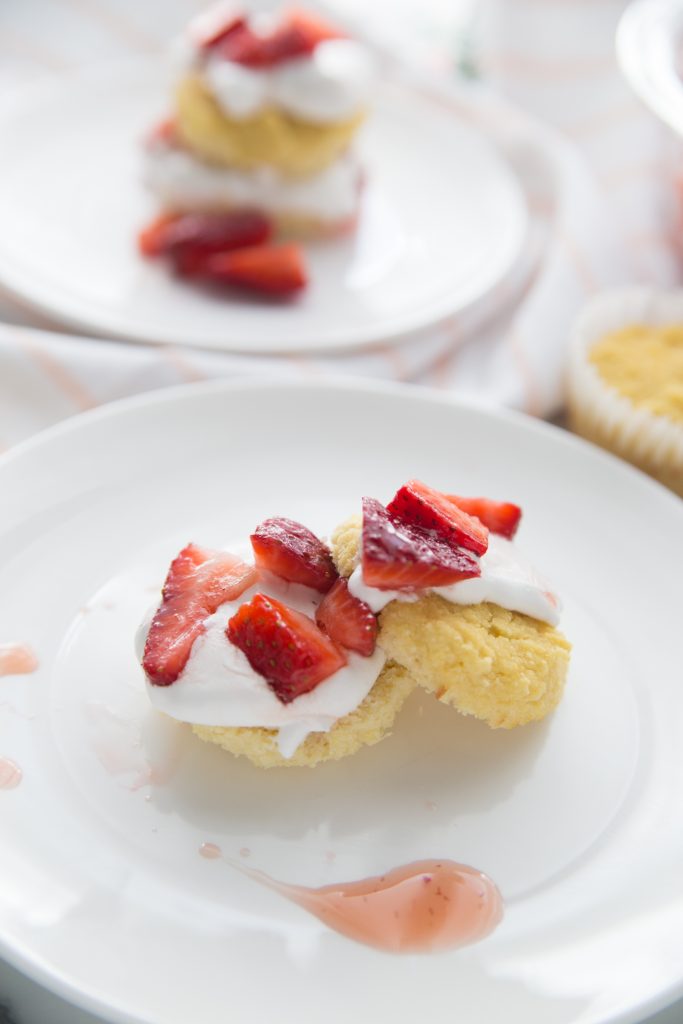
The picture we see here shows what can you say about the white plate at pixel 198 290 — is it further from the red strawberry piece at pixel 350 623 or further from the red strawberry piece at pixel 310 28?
the red strawberry piece at pixel 350 623

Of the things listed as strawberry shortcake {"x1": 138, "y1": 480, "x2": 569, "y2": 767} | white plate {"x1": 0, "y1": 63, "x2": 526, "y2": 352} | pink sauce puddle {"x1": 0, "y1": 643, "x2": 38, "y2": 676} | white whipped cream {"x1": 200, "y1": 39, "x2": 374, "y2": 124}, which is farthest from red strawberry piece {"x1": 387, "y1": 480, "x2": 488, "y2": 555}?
white whipped cream {"x1": 200, "y1": 39, "x2": 374, "y2": 124}

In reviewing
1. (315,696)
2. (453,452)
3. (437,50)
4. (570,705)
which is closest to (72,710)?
(315,696)

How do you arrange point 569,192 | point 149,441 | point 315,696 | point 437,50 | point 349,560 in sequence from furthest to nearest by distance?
point 437,50
point 569,192
point 149,441
point 349,560
point 315,696

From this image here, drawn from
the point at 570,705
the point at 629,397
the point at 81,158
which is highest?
the point at 629,397

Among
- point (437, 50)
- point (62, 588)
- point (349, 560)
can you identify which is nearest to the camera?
point (349, 560)

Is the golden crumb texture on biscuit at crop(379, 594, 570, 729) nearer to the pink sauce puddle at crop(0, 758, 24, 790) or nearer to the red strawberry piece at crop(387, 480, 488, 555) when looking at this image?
the red strawberry piece at crop(387, 480, 488, 555)

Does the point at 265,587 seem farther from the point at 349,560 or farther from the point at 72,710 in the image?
the point at 72,710

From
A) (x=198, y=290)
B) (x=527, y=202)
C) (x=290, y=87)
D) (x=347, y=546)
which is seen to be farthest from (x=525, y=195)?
(x=347, y=546)
